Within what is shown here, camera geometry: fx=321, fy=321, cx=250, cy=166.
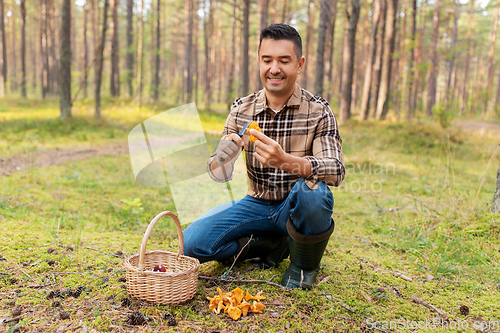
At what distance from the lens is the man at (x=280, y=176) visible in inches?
84.1

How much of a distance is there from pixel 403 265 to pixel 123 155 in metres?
6.68

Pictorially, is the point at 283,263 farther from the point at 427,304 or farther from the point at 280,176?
the point at 427,304

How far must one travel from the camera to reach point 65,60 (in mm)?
10312

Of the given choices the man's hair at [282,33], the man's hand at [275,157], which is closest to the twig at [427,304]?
the man's hand at [275,157]

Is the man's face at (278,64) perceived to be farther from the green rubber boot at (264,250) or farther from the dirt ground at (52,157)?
the dirt ground at (52,157)

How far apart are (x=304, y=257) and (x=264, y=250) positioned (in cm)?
46

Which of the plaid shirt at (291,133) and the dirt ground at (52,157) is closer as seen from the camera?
the plaid shirt at (291,133)

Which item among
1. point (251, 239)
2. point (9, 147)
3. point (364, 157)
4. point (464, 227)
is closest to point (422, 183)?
point (364, 157)

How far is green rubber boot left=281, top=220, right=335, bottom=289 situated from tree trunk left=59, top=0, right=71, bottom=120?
10.6 m

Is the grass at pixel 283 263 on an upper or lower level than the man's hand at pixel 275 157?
lower

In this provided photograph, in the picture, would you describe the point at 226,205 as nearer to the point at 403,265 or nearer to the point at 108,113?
the point at 403,265

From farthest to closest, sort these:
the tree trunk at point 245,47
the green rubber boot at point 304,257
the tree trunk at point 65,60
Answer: the tree trunk at point 245,47, the tree trunk at point 65,60, the green rubber boot at point 304,257

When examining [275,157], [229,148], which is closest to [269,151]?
[275,157]

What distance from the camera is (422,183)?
5.74 m
